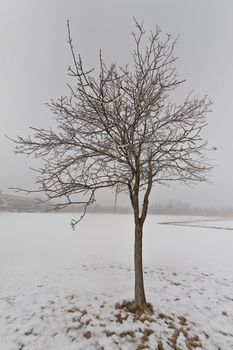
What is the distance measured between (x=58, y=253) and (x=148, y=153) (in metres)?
10.7

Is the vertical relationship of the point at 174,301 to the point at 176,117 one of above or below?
below

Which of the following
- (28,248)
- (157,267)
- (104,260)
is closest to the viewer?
(157,267)

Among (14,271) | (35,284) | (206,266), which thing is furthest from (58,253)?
(206,266)

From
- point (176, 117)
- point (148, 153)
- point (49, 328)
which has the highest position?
point (176, 117)

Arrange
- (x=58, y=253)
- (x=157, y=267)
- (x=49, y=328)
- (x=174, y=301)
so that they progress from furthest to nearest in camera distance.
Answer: (x=58, y=253) → (x=157, y=267) → (x=174, y=301) → (x=49, y=328)

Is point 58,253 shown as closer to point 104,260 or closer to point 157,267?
point 104,260

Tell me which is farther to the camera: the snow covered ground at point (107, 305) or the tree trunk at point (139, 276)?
→ the tree trunk at point (139, 276)

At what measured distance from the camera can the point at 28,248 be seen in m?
15.6

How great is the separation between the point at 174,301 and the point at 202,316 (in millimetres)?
991

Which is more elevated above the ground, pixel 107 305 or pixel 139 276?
pixel 139 276

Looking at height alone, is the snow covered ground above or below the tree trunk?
below

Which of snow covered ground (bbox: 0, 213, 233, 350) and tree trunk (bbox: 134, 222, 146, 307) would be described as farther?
tree trunk (bbox: 134, 222, 146, 307)

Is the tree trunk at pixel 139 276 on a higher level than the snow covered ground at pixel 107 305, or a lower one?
higher

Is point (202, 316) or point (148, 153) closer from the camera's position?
point (202, 316)
